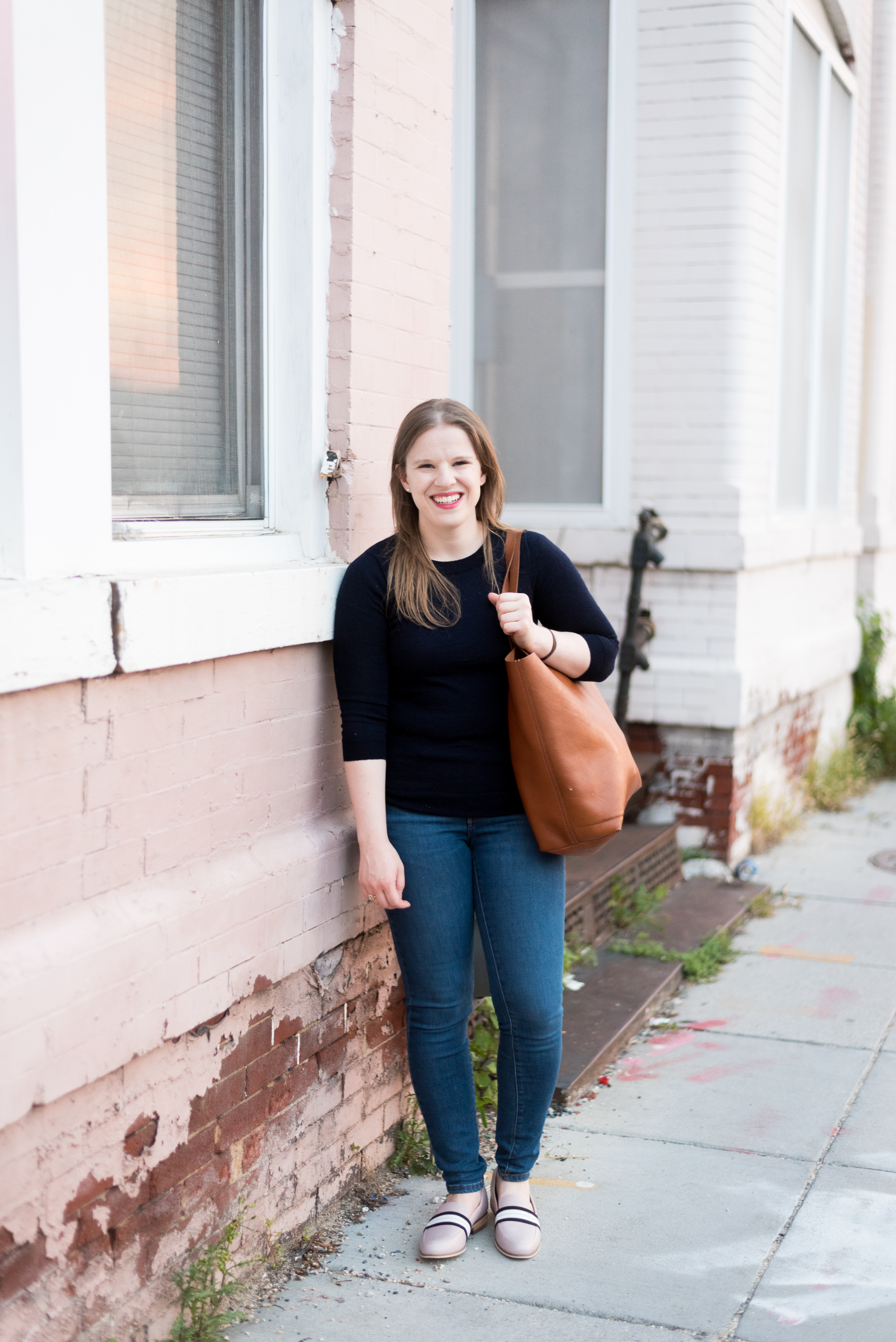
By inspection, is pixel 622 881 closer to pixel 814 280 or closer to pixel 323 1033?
pixel 323 1033

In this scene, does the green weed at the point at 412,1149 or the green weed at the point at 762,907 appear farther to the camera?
the green weed at the point at 762,907

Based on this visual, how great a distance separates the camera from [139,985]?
2.50 meters

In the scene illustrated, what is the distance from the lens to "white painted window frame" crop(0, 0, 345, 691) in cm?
228

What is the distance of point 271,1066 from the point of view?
119 inches

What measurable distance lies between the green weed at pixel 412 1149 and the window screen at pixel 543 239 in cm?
365

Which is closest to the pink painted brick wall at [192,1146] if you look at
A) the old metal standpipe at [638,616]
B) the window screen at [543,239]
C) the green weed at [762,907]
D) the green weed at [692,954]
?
the green weed at [692,954]

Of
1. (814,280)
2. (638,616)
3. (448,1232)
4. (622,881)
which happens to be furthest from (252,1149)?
(814,280)

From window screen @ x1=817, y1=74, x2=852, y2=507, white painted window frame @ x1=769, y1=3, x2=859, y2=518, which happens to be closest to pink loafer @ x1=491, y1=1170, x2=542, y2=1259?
white painted window frame @ x1=769, y1=3, x2=859, y2=518

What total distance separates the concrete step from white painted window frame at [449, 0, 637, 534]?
1698 millimetres

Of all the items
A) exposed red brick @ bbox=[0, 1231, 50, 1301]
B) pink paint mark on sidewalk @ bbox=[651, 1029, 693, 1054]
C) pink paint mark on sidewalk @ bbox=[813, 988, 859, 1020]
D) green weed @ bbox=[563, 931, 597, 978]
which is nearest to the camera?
exposed red brick @ bbox=[0, 1231, 50, 1301]

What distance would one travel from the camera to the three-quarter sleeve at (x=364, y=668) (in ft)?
9.76

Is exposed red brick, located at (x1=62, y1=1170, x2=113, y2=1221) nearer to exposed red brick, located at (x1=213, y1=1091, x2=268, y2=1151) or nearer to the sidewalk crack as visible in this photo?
exposed red brick, located at (x1=213, y1=1091, x2=268, y2=1151)

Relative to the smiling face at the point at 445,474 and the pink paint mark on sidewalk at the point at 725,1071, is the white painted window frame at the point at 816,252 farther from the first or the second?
the smiling face at the point at 445,474

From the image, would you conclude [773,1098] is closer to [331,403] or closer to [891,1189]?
[891,1189]
